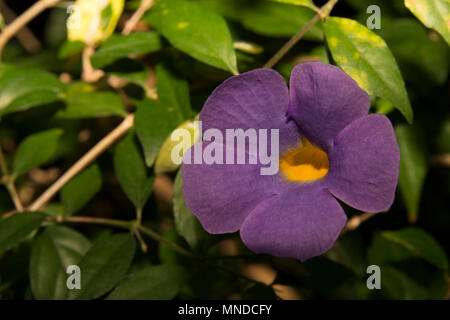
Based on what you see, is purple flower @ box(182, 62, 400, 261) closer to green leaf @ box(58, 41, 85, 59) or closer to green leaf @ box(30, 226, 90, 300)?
green leaf @ box(30, 226, 90, 300)

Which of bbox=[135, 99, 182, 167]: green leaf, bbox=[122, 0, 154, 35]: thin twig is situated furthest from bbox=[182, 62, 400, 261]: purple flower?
bbox=[122, 0, 154, 35]: thin twig

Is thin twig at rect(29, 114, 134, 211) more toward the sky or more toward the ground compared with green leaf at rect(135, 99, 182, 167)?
more toward the ground

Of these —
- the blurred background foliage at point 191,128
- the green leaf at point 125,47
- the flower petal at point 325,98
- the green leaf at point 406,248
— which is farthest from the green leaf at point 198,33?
the green leaf at point 406,248

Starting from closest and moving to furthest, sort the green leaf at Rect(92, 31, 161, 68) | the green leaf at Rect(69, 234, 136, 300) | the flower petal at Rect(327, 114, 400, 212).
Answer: the flower petal at Rect(327, 114, 400, 212) < the green leaf at Rect(69, 234, 136, 300) < the green leaf at Rect(92, 31, 161, 68)

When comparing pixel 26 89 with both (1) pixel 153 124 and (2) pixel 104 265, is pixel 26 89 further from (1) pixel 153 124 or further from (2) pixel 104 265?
(2) pixel 104 265

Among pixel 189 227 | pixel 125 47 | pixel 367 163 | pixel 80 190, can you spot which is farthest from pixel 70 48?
pixel 367 163
